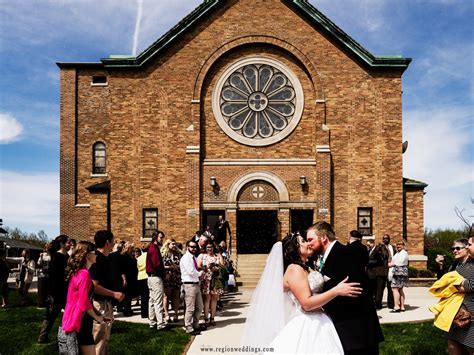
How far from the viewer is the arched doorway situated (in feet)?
79.4

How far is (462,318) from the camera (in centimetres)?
666

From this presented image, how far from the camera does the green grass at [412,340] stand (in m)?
9.55

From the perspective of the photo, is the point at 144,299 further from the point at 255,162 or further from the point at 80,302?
the point at 255,162

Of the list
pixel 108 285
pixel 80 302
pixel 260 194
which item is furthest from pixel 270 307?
pixel 260 194

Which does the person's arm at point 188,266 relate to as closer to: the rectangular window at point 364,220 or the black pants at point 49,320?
the black pants at point 49,320

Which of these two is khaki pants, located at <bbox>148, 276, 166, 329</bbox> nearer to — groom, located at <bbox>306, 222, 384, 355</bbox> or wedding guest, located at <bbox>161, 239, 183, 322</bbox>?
wedding guest, located at <bbox>161, 239, 183, 322</bbox>

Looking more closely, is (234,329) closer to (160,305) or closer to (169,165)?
(160,305)

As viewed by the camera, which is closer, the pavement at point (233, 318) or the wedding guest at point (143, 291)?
the pavement at point (233, 318)

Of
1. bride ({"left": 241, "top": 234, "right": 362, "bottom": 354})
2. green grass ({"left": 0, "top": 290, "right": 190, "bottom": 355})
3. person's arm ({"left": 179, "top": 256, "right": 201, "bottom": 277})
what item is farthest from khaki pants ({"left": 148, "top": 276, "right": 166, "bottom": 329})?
bride ({"left": 241, "top": 234, "right": 362, "bottom": 354})

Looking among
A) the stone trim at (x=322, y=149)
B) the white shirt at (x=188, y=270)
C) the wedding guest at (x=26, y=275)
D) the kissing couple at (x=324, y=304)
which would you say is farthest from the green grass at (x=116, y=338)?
the stone trim at (x=322, y=149)

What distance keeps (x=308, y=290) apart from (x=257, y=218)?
801 inches

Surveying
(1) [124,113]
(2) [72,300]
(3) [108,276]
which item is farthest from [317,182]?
(2) [72,300]

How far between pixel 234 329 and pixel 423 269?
1507 cm

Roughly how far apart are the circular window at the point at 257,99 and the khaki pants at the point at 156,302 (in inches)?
536
